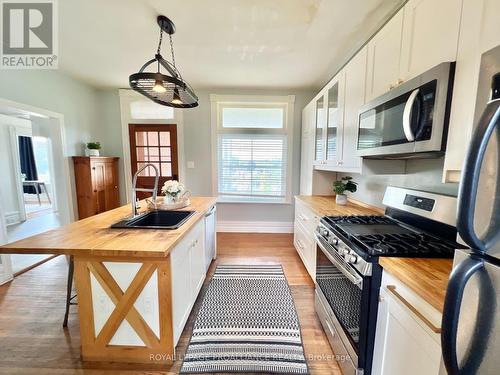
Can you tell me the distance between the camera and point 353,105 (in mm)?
2000

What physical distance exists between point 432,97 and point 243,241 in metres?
3.17

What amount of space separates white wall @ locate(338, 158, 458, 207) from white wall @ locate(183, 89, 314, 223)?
5.86 feet

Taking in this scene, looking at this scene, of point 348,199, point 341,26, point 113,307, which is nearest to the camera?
point 113,307

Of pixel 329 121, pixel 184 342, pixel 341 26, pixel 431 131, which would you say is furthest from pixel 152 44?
pixel 184 342

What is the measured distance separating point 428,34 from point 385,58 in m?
0.41

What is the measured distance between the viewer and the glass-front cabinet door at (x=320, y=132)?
2.76 meters

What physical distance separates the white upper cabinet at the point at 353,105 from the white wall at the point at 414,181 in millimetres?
250

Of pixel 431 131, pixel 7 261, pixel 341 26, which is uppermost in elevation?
pixel 341 26

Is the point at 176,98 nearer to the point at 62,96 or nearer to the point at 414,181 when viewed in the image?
the point at 414,181

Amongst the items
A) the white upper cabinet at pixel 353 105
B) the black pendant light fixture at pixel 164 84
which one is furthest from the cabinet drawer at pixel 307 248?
the black pendant light fixture at pixel 164 84

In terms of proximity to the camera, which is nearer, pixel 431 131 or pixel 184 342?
pixel 431 131

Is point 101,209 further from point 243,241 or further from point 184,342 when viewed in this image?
point 184,342

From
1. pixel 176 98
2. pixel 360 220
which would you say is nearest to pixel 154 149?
pixel 176 98

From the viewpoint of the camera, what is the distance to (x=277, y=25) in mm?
2039
